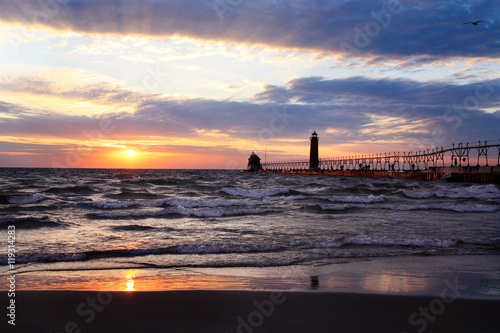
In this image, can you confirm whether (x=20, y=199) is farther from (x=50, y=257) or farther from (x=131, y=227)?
Answer: (x=50, y=257)

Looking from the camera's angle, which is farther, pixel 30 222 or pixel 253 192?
pixel 253 192

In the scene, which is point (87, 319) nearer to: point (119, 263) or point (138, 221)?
point (119, 263)

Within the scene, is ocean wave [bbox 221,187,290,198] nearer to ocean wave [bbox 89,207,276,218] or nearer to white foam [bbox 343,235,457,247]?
ocean wave [bbox 89,207,276,218]

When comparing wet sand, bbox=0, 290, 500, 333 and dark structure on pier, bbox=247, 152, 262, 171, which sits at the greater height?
dark structure on pier, bbox=247, 152, 262, 171

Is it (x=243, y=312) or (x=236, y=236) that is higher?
(x=243, y=312)

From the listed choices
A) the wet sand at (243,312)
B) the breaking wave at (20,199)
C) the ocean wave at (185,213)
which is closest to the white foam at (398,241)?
the wet sand at (243,312)

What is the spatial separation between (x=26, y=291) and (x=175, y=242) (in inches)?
188

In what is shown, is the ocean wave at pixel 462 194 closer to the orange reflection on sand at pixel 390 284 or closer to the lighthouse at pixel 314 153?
the orange reflection on sand at pixel 390 284

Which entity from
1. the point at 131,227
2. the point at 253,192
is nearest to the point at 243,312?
the point at 131,227

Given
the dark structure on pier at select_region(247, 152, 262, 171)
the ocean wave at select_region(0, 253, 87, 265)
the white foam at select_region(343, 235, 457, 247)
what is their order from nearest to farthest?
the ocean wave at select_region(0, 253, 87, 265)
the white foam at select_region(343, 235, 457, 247)
the dark structure on pier at select_region(247, 152, 262, 171)

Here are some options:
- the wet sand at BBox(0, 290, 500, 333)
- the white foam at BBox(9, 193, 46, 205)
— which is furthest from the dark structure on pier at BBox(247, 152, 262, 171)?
the wet sand at BBox(0, 290, 500, 333)

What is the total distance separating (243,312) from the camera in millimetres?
4883

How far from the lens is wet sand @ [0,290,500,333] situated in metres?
4.39

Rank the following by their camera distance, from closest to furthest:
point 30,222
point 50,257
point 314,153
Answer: point 50,257 < point 30,222 < point 314,153
